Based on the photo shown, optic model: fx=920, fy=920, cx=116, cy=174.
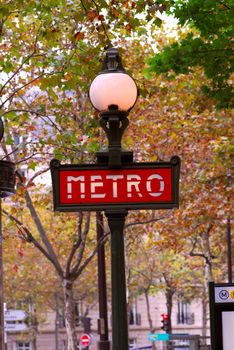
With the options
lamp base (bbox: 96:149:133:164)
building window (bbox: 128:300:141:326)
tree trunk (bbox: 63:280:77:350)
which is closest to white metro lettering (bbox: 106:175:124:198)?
lamp base (bbox: 96:149:133:164)

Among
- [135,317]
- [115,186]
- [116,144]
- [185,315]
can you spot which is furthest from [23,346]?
[115,186]

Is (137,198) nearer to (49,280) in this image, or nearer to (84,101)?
(84,101)

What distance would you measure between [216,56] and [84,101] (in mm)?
9025

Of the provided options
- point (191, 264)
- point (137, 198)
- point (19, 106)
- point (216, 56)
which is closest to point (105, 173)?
point (137, 198)

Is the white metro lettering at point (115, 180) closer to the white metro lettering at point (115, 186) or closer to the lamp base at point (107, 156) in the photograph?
the white metro lettering at point (115, 186)

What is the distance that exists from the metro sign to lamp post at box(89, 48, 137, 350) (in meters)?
0.06

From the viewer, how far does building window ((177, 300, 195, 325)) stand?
64875 mm

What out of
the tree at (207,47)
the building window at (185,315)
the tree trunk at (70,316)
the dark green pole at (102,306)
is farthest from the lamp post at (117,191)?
the building window at (185,315)

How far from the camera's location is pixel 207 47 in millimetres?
15305

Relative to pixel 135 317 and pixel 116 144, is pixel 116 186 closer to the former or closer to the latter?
pixel 116 144

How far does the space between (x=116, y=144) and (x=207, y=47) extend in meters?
8.44

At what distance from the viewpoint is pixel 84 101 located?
78.5ft

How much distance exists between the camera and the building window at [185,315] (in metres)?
64.9

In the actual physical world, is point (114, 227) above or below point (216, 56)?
below
